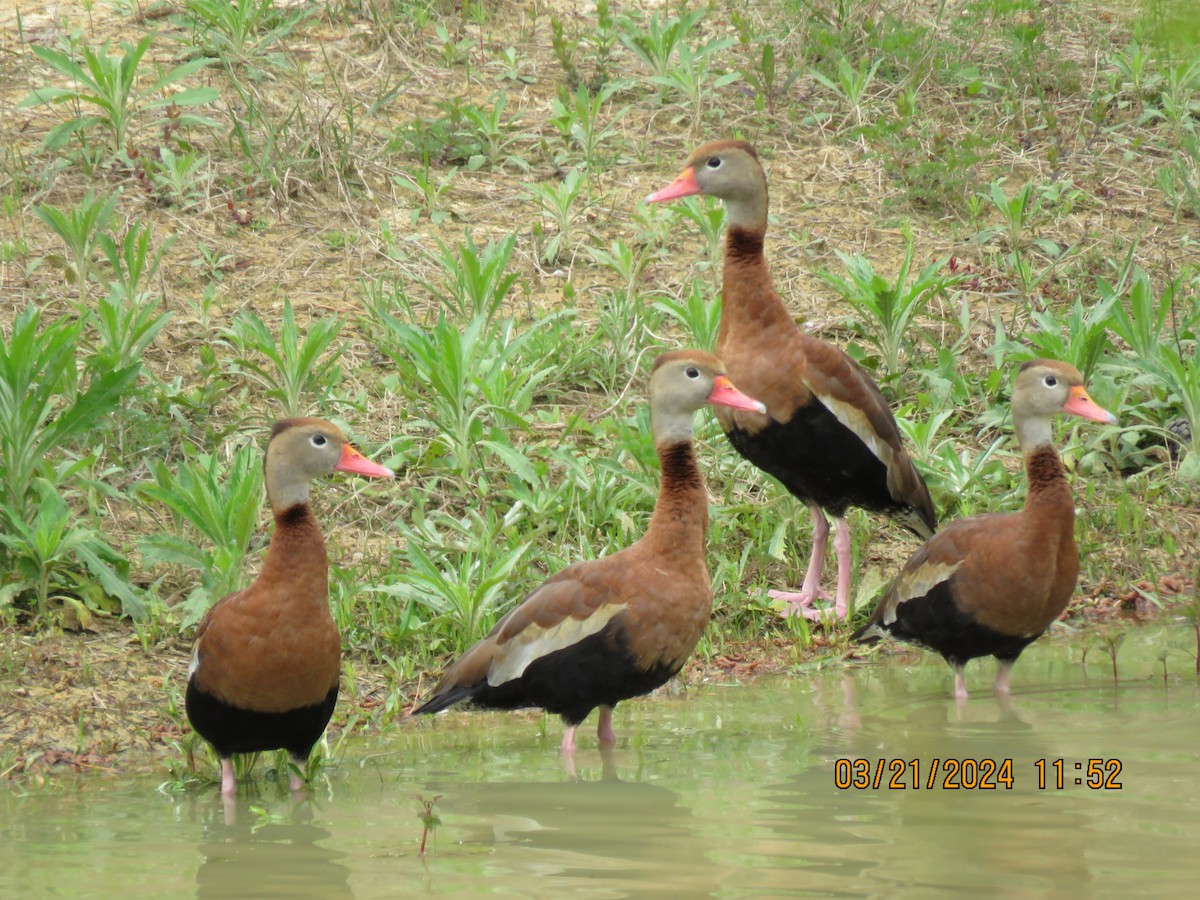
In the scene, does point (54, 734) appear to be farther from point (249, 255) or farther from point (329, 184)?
point (329, 184)

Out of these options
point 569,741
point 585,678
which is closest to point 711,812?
point 585,678

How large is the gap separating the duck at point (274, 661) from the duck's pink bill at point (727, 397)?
1.58 metres

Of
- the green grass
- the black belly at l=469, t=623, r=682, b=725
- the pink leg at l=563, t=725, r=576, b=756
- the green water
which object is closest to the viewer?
the green water

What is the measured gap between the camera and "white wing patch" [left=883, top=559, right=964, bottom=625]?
238 inches

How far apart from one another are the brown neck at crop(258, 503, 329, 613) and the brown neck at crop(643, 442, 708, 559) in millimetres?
1156

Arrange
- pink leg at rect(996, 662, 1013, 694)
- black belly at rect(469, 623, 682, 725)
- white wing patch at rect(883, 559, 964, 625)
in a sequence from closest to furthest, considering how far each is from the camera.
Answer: black belly at rect(469, 623, 682, 725) → white wing patch at rect(883, 559, 964, 625) → pink leg at rect(996, 662, 1013, 694)

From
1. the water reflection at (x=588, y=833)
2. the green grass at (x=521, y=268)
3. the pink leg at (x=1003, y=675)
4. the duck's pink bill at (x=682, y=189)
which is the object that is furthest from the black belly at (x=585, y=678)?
the duck's pink bill at (x=682, y=189)

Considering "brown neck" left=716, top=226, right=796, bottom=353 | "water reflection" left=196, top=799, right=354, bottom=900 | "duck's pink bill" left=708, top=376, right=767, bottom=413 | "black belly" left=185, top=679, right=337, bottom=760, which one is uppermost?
"brown neck" left=716, top=226, right=796, bottom=353

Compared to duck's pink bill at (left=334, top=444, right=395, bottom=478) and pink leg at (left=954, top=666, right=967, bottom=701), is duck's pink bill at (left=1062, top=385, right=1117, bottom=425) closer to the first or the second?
pink leg at (left=954, top=666, right=967, bottom=701)

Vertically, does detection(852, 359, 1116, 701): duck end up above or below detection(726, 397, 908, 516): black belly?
below

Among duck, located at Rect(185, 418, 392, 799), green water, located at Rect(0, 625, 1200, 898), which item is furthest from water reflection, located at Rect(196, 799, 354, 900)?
duck, located at Rect(185, 418, 392, 799)

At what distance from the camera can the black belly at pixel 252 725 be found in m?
4.96

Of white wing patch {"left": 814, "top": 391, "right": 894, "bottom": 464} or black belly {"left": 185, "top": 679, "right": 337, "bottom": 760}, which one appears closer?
black belly {"left": 185, "top": 679, "right": 337, "bottom": 760}

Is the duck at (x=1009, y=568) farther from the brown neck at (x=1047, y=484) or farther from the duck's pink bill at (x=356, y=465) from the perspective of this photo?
the duck's pink bill at (x=356, y=465)
